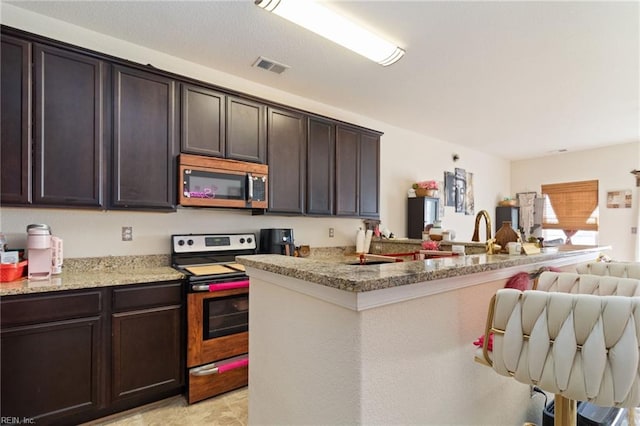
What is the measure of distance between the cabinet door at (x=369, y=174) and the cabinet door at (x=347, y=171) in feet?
0.29

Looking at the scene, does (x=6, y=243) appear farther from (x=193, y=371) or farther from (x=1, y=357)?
(x=193, y=371)

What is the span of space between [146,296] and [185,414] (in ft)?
2.82

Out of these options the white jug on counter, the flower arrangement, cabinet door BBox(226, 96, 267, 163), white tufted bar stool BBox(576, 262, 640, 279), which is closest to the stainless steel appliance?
cabinet door BBox(226, 96, 267, 163)

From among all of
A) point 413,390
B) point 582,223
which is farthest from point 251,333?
point 582,223

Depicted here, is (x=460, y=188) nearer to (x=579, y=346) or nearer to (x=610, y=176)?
(x=610, y=176)

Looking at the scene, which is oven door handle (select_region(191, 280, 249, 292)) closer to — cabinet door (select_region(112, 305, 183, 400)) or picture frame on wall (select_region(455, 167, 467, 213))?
cabinet door (select_region(112, 305, 183, 400))

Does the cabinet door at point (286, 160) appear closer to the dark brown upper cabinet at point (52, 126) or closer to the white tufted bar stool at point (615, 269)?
the dark brown upper cabinet at point (52, 126)

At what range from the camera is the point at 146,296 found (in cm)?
207

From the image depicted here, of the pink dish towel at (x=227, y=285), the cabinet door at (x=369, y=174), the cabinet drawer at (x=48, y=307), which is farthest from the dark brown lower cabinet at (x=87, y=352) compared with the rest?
the cabinet door at (x=369, y=174)

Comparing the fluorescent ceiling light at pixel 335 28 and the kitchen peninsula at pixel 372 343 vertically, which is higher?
the fluorescent ceiling light at pixel 335 28

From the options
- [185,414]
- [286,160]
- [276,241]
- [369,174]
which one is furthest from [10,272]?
[369,174]

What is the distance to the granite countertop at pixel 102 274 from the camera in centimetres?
175

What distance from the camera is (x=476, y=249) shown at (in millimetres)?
2480

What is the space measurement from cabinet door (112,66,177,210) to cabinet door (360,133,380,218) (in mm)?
2118
